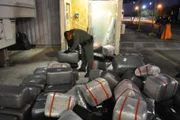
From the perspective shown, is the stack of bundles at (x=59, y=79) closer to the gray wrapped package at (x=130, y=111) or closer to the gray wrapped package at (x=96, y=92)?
the gray wrapped package at (x=96, y=92)

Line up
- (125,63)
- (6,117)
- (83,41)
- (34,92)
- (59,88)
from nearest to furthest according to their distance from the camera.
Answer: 1. (6,117)
2. (34,92)
3. (59,88)
4. (125,63)
5. (83,41)

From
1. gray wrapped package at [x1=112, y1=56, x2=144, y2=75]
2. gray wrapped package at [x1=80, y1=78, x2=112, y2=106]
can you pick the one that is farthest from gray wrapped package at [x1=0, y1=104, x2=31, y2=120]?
gray wrapped package at [x1=112, y1=56, x2=144, y2=75]

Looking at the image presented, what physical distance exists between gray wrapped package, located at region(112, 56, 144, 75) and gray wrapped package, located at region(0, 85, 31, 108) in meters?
2.10

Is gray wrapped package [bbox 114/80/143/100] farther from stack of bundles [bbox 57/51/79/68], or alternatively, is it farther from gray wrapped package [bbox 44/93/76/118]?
stack of bundles [bbox 57/51/79/68]

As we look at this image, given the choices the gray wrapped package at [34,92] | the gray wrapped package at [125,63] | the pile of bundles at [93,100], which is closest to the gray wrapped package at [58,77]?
the pile of bundles at [93,100]

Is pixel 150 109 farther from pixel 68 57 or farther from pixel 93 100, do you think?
pixel 68 57

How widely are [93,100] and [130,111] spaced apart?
708mm

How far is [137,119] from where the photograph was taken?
1906mm

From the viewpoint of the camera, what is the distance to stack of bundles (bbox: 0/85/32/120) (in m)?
2.30

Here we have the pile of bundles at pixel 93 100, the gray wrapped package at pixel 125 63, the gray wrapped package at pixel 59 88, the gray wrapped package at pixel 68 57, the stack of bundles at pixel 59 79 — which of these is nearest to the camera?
the pile of bundles at pixel 93 100

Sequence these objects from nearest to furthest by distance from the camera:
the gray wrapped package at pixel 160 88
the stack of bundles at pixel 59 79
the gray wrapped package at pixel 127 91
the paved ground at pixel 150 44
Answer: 1. the gray wrapped package at pixel 127 91
2. the gray wrapped package at pixel 160 88
3. the stack of bundles at pixel 59 79
4. the paved ground at pixel 150 44

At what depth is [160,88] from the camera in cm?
262

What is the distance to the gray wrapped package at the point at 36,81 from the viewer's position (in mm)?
3121

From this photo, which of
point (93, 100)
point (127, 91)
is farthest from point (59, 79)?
point (127, 91)
